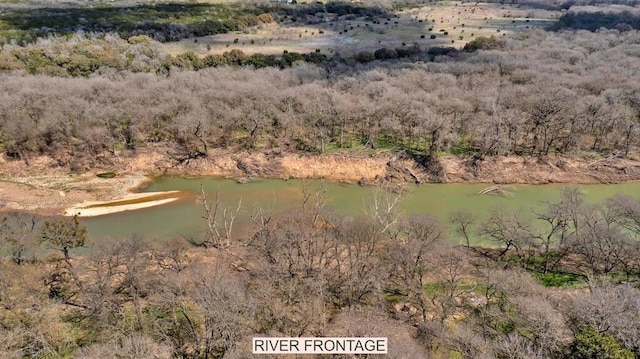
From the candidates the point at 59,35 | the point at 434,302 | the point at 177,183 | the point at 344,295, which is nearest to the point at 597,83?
the point at 434,302

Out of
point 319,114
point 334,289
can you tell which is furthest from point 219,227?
point 319,114

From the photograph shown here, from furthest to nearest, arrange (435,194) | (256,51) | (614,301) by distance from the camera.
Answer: (256,51), (435,194), (614,301)

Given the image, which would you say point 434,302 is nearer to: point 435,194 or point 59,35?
point 435,194

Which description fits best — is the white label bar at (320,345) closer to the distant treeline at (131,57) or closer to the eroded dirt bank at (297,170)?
the eroded dirt bank at (297,170)

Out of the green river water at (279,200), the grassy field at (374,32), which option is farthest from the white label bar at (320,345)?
the grassy field at (374,32)

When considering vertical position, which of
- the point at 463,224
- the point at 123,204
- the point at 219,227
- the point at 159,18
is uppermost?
the point at 159,18

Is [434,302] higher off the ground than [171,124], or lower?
lower

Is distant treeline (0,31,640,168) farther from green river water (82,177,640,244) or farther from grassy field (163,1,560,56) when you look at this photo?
grassy field (163,1,560,56)

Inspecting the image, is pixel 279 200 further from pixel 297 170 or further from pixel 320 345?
pixel 320 345
